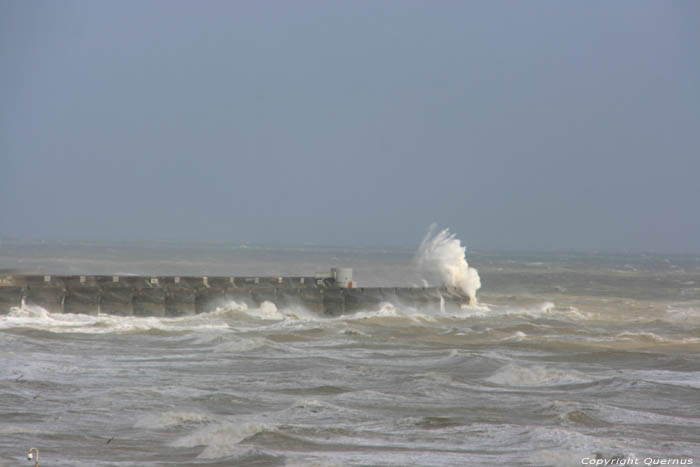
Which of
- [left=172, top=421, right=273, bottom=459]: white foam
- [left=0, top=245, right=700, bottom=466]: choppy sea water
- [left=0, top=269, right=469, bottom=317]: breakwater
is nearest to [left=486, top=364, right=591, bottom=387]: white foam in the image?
[left=0, top=245, right=700, bottom=466]: choppy sea water

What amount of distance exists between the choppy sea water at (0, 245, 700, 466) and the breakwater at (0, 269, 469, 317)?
1274mm

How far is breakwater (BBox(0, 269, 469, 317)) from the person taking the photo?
1503 inches

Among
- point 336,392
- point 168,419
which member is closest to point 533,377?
point 336,392

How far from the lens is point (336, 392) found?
2073 centimetres

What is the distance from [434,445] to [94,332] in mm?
19144

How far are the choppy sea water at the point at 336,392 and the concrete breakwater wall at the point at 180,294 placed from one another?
4.09 ft

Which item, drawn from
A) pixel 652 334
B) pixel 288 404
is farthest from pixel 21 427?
pixel 652 334

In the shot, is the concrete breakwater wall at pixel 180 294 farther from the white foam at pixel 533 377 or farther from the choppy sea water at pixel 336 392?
the white foam at pixel 533 377

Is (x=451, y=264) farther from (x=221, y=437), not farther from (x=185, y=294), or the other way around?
(x=221, y=437)

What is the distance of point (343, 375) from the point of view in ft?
76.5

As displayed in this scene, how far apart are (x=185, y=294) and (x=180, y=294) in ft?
0.73

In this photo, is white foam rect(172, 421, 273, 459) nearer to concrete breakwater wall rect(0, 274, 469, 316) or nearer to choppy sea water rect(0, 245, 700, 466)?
choppy sea water rect(0, 245, 700, 466)

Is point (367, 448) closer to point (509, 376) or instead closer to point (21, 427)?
point (21, 427)

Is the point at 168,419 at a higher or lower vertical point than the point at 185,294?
lower
